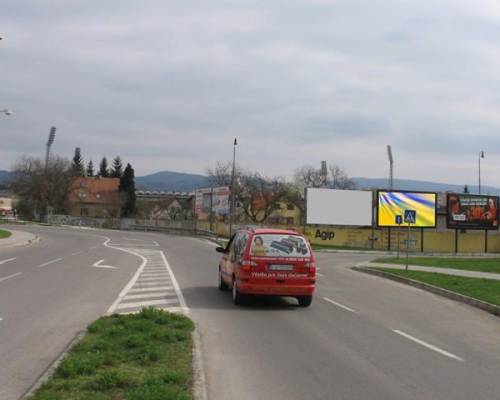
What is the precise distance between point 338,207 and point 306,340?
51138mm

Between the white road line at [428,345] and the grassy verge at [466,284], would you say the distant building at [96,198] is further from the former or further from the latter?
the white road line at [428,345]

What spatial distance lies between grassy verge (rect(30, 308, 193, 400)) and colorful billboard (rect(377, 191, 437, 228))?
4985 cm

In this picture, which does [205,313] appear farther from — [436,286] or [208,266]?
[208,266]

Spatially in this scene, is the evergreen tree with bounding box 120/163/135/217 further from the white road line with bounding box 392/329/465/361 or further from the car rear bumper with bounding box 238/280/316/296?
the white road line with bounding box 392/329/465/361

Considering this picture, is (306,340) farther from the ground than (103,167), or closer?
closer

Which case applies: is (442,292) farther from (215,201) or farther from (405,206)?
(215,201)

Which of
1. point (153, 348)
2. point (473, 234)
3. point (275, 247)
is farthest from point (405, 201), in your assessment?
point (153, 348)

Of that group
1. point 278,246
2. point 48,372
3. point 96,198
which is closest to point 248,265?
point 278,246

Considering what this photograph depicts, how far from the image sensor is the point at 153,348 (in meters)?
8.18

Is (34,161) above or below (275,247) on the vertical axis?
above

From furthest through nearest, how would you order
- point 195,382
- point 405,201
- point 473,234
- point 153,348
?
point 473,234, point 405,201, point 153,348, point 195,382

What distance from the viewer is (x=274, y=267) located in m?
14.3

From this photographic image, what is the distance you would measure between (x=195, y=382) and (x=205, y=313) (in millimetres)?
6107

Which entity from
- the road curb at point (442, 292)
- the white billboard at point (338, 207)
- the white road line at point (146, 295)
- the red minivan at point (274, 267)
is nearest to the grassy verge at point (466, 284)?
the road curb at point (442, 292)
